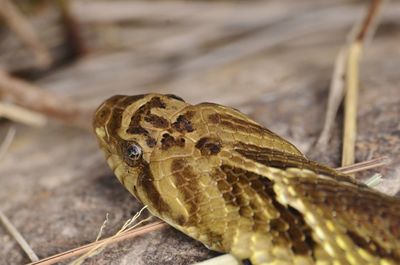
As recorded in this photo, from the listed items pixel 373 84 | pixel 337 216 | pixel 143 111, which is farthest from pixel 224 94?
pixel 337 216

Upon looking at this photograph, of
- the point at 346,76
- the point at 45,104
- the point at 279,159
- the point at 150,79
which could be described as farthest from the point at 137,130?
the point at 150,79

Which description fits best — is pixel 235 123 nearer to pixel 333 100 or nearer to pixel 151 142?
pixel 151 142

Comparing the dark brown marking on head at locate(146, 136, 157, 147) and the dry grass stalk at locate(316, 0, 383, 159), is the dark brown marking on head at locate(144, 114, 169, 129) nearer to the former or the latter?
the dark brown marking on head at locate(146, 136, 157, 147)

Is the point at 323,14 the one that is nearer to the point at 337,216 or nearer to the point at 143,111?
the point at 143,111

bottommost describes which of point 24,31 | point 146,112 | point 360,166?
point 360,166

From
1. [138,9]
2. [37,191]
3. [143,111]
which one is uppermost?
[138,9]

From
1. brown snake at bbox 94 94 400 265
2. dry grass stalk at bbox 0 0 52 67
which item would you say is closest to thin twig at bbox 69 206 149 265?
brown snake at bbox 94 94 400 265
